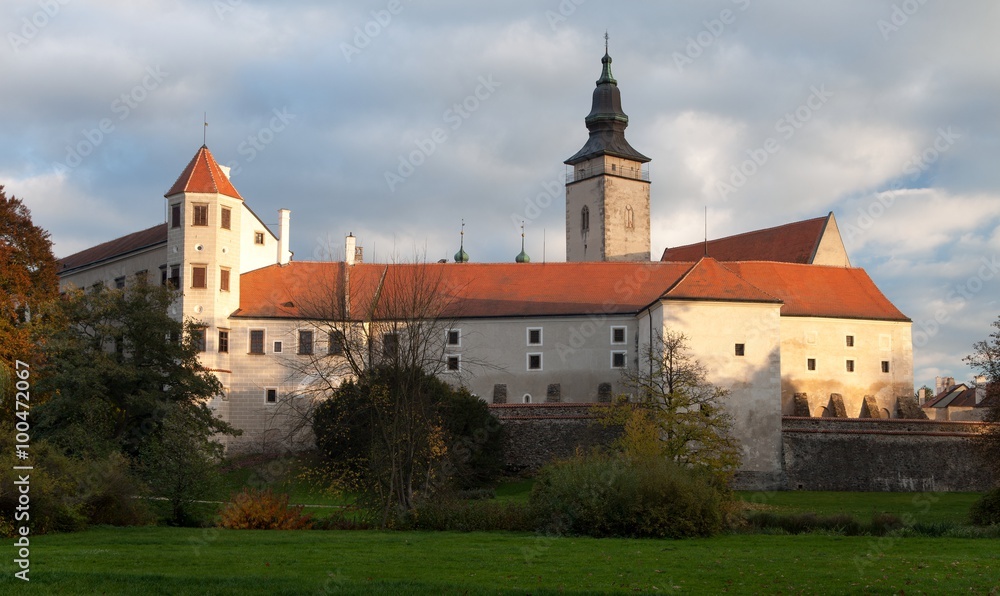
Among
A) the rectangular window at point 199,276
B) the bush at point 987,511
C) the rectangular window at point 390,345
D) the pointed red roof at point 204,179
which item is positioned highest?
the pointed red roof at point 204,179

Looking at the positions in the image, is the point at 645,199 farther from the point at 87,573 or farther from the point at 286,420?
the point at 87,573

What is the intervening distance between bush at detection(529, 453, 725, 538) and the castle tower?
99.6 ft

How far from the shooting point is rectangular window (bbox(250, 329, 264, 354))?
52375 millimetres

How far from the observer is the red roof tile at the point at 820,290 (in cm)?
5567

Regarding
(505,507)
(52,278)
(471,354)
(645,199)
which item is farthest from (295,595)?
(645,199)

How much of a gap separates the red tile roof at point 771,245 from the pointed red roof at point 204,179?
2836cm

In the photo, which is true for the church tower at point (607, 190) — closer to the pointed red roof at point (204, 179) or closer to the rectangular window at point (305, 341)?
the rectangular window at point (305, 341)

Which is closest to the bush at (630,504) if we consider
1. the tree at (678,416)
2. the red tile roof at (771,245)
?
the tree at (678,416)

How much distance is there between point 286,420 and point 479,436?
35.8 feet

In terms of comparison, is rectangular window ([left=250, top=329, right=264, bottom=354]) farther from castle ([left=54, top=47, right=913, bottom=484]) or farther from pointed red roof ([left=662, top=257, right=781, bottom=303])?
pointed red roof ([left=662, top=257, right=781, bottom=303])

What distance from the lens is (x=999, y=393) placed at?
31.6 m

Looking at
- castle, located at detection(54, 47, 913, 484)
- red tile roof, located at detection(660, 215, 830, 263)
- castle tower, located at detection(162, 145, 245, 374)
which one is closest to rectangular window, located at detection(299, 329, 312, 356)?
castle, located at detection(54, 47, 913, 484)

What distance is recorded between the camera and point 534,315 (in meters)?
53.2

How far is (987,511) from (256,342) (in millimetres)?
34457
